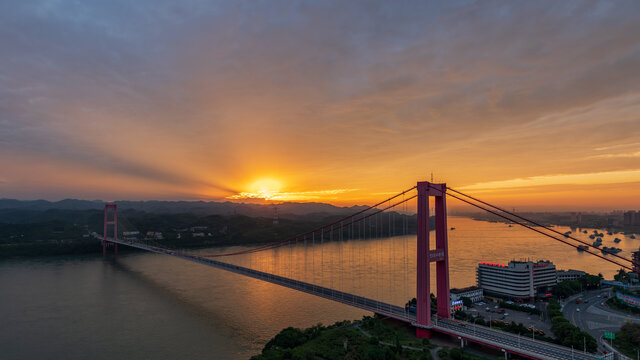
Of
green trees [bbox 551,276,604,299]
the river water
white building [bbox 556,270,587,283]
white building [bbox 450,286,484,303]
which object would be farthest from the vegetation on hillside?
the river water

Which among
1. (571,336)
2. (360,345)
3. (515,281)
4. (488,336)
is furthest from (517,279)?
(360,345)

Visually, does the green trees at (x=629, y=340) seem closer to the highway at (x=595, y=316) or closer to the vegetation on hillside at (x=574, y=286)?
the highway at (x=595, y=316)

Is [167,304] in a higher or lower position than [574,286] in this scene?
lower

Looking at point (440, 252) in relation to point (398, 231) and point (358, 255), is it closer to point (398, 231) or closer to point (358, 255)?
point (358, 255)

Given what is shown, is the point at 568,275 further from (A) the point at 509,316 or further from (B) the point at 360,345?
(B) the point at 360,345

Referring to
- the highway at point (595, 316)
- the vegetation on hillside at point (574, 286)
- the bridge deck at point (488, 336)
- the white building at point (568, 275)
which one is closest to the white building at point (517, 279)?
the vegetation on hillside at point (574, 286)

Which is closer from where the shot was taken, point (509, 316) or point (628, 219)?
point (509, 316)

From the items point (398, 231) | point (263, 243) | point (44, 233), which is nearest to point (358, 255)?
point (263, 243)
